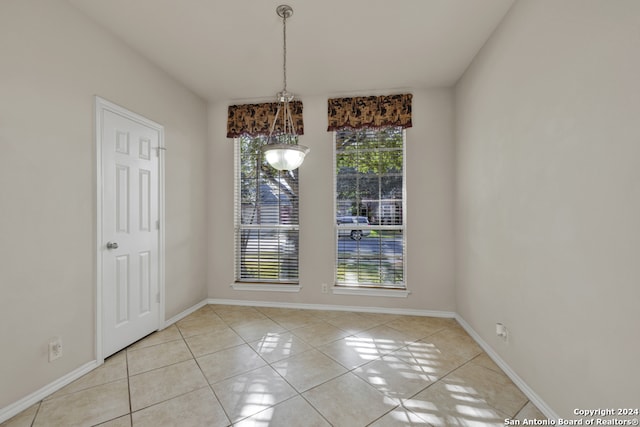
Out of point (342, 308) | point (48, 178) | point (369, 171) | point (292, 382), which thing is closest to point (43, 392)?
point (48, 178)

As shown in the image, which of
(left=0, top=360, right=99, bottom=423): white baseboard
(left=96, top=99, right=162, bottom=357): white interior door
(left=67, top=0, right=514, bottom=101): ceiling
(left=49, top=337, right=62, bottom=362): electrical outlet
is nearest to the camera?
(left=0, top=360, right=99, bottom=423): white baseboard

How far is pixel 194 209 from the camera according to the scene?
362cm

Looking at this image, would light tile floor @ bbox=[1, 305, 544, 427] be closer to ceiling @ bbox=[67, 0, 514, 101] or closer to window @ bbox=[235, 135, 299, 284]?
window @ bbox=[235, 135, 299, 284]

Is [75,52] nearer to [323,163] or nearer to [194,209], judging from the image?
[194,209]

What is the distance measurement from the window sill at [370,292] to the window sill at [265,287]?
532mm

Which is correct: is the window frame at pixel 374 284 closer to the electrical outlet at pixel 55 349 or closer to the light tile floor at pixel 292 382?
the light tile floor at pixel 292 382

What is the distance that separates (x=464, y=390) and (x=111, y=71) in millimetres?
3814

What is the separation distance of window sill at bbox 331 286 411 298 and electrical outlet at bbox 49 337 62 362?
2611 millimetres

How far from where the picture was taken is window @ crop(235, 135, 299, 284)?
12.3 feet

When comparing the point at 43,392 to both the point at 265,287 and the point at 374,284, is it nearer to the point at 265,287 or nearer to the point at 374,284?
the point at 265,287

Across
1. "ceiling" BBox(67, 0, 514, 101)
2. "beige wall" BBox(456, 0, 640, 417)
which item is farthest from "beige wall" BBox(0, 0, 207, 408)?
"beige wall" BBox(456, 0, 640, 417)

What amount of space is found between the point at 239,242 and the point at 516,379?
3.29 m

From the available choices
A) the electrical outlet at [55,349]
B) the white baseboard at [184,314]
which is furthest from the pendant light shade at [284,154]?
the white baseboard at [184,314]

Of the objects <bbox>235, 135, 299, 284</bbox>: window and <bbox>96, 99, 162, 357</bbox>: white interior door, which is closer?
<bbox>96, 99, 162, 357</bbox>: white interior door
